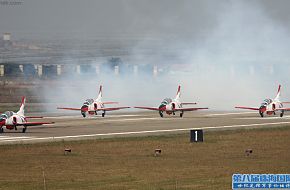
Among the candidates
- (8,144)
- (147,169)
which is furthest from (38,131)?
(147,169)

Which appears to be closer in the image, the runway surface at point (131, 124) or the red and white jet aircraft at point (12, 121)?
the runway surface at point (131, 124)

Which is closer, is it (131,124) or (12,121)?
(12,121)

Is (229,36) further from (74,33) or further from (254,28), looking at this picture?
(74,33)

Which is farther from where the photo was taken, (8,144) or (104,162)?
(8,144)

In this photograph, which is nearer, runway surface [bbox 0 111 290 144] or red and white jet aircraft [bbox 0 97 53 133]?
runway surface [bbox 0 111 290 144]

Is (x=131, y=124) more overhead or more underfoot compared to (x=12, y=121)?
more underfoot

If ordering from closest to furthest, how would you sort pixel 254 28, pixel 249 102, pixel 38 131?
pixel 38 131 → pixel 249 102 → pixel 254 28

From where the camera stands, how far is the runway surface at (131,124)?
58281 mm

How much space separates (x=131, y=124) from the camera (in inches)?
→ 2744

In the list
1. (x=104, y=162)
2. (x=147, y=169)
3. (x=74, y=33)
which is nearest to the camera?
(x=147, y=169)

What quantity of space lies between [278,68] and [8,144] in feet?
180

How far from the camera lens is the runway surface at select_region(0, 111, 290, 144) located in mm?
58281

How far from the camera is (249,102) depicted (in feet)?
313

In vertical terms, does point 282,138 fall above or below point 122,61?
below
